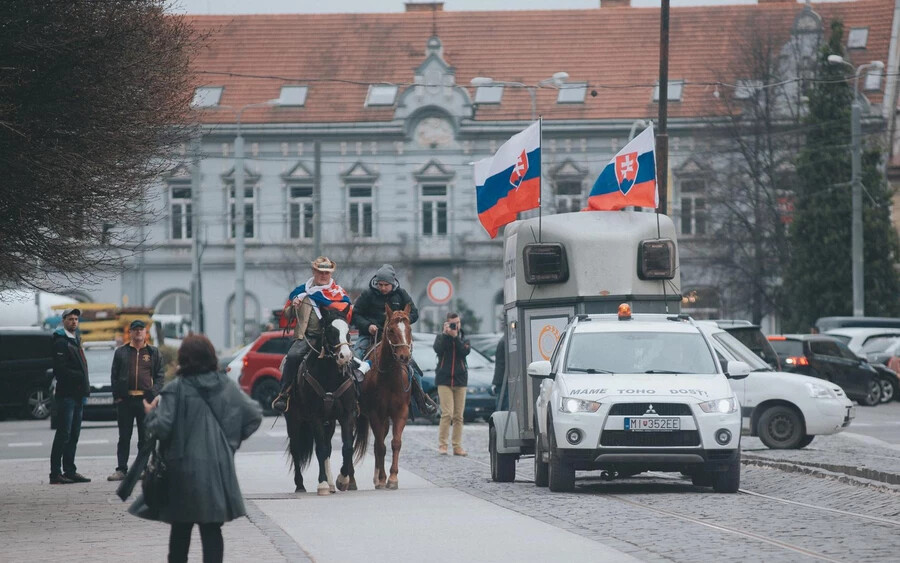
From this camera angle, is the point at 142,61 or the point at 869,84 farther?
the point at 869,84

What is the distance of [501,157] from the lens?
68.0ft

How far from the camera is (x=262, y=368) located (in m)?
35.5

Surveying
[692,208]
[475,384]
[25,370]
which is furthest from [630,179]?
[692,208]

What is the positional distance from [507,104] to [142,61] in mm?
51326

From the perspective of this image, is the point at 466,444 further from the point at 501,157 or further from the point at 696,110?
the point at 696,110

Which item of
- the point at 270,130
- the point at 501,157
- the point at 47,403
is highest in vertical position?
the point at 270,130

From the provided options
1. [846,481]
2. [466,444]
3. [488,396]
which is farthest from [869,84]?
[846,481]

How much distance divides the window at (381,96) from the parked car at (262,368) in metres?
31.5

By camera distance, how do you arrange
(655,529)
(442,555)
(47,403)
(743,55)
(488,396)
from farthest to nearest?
(743,55) → (47,403) → (488,396) → (655,529) → (442,555)

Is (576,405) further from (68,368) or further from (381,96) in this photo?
(381,96)

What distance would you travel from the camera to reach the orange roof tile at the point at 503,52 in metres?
65.6

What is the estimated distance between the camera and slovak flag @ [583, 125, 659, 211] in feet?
70.6

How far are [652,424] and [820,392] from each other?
26.4ft

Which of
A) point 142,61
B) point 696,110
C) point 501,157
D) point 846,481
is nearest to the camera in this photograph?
point 142,61
